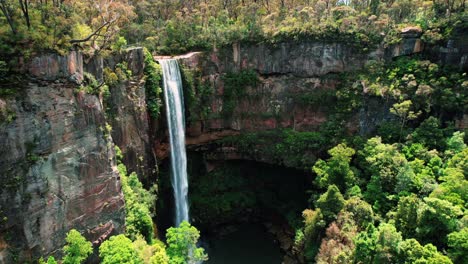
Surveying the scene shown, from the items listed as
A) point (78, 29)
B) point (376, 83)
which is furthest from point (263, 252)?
point (78, 29)

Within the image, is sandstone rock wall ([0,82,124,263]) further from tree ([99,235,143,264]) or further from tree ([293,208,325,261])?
tree ([293,208,325,261])

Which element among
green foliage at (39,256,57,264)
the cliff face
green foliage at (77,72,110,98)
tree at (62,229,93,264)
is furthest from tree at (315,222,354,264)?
green foliage at (77,72,110,98)

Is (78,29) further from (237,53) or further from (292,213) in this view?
(292,213)

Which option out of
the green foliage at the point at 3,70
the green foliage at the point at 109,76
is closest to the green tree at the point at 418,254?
the green foliage at the point at 109,76

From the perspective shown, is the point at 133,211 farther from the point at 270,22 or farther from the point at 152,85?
the point at 270,22

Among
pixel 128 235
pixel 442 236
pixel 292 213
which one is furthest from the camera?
pixel 292 213

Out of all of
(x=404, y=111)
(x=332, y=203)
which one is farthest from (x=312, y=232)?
(x=404, y=111)

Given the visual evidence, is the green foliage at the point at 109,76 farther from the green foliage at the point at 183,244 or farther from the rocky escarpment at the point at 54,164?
the green foliage at the point at 183,244
